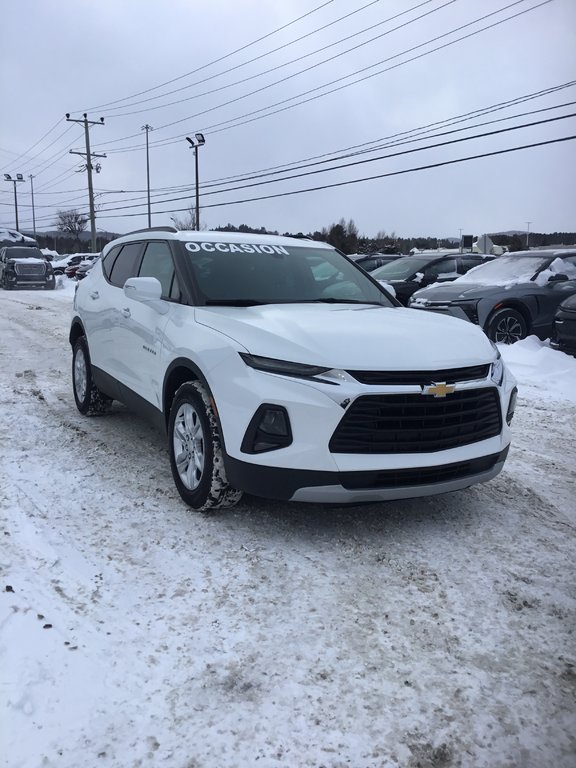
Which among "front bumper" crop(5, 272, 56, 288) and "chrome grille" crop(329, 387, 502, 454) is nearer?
"chrome grille" crop(329, 387, 502, 454)

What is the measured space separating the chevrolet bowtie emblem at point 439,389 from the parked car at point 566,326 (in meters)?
6.52

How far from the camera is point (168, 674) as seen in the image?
2375mm

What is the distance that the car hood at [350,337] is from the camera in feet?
10.8

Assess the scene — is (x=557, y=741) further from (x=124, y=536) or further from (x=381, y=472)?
(x=124, y=536)

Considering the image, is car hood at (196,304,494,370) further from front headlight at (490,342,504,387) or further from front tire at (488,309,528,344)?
front tire at (488,309,528,344)

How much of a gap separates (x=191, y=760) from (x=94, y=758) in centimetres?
30

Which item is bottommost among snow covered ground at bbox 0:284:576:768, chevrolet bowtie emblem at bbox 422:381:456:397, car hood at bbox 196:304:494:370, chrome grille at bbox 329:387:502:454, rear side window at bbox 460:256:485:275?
snow covered ground at bbox 0:284:576:768

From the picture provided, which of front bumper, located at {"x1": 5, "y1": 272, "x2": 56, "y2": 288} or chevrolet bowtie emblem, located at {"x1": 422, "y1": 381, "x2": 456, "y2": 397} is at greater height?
chevrolet bowtie emblem, located at {"x1": 422, "y1": 381, "x2": 456, "y2": 397}

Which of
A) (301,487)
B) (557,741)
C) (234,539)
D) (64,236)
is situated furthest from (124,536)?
(64,236)

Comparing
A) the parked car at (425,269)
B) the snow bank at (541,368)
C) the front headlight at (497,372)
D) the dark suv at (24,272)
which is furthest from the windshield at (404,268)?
the dark suv at (24,272)

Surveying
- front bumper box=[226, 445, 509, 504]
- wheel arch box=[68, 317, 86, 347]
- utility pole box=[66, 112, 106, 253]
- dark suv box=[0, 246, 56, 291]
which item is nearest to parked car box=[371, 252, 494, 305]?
wheel arch box=[68, 317, 86, 347]

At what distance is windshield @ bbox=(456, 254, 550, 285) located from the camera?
35.3ft

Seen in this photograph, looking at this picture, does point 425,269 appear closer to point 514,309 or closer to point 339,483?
point 514,309

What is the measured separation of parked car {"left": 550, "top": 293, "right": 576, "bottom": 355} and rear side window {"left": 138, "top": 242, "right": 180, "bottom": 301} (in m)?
6.43
